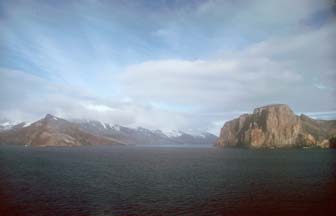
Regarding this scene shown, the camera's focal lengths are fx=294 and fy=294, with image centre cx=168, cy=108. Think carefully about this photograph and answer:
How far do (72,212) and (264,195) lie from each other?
150 ft

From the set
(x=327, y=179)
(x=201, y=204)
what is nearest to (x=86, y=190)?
(x=201, y=204)

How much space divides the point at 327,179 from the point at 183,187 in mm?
51296

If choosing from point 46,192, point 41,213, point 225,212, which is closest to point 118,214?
point 41,213

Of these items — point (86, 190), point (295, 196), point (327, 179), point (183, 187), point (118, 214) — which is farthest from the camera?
point (327, 179)

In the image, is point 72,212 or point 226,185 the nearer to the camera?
point 72,212

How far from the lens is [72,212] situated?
56531 millimetres

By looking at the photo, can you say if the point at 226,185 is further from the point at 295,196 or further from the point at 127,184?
the point at 127,184

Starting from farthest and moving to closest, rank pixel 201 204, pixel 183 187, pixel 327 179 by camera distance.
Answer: pixel 327 179 → pixel 183 187 → pixel 201 204

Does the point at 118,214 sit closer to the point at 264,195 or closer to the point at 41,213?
the point at 41,213

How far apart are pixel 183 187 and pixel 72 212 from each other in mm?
35238

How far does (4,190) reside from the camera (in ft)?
249

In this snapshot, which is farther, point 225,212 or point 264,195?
point 264,195

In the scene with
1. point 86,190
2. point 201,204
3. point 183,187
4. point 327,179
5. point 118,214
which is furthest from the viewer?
point 327,179

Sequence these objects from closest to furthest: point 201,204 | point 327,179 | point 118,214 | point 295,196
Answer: point 118,214 < point 201,204 < point 295,196 < point 327,179
